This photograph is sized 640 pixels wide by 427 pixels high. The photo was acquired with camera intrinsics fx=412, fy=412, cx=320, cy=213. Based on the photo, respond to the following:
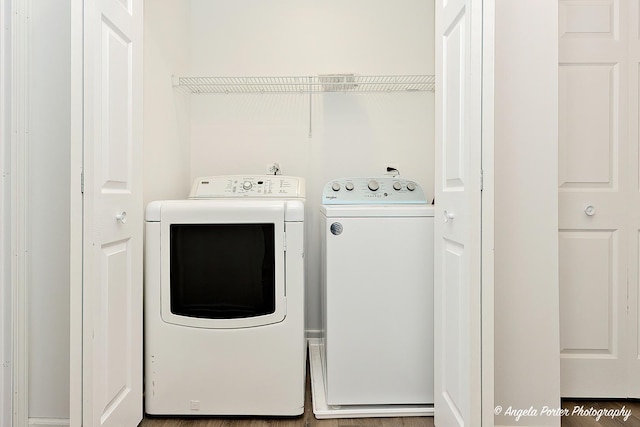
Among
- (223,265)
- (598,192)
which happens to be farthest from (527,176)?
(223,265)

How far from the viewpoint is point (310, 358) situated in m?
2.26

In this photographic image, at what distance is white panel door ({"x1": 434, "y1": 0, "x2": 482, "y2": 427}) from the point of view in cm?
121

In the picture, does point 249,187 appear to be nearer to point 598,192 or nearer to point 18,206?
point 18,206

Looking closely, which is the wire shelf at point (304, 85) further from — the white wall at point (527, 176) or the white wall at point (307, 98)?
the white wall at point (527, 176)

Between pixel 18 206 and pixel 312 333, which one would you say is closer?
pixel 18 206

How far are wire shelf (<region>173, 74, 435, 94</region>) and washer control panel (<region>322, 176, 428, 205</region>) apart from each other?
26.6 inches

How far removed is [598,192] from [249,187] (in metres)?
1.61

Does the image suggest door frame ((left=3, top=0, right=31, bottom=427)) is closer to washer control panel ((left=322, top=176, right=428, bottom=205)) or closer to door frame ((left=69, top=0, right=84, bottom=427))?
door frame ((left=69, top=0, right=84, bottom=427))

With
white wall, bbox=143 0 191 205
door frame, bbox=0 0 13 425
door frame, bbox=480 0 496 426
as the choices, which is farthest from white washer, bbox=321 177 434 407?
door frame, bbox=0 0 13 425

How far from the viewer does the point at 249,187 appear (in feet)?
7.06

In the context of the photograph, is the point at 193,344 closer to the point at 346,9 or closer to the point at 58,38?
the point at 58,38

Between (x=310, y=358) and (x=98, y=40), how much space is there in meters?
1.77

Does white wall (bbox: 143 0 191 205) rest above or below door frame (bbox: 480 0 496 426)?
above

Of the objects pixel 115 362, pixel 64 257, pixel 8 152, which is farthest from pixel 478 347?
pixel 8 152
